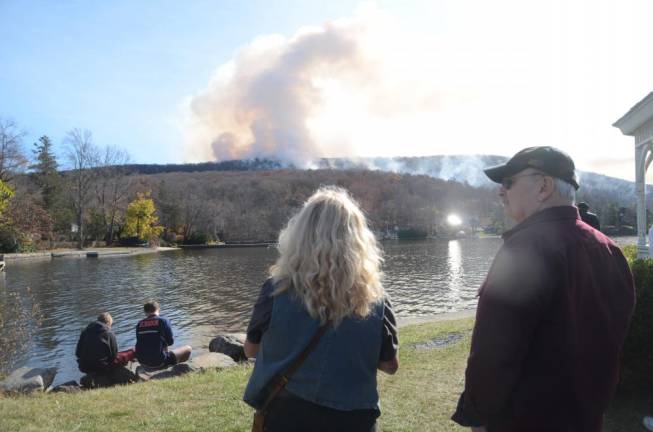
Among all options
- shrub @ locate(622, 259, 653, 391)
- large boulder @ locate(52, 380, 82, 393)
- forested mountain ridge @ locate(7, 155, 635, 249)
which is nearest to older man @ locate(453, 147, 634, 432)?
shrub @ locate(622, 259, 653, 391)

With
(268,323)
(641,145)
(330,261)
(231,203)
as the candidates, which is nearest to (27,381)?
(268,323)

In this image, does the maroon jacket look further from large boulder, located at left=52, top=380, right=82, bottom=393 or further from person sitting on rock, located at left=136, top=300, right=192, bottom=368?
person sitting on rock, located at left=136, top=300, right=192, bottom=368

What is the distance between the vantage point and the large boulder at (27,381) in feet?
23.7

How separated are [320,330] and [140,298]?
785 inches

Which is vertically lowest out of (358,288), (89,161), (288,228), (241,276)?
(241,276)

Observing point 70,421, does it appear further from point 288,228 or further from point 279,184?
point 279,184

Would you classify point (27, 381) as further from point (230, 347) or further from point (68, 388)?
point (230, 347)

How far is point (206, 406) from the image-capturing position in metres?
5.36

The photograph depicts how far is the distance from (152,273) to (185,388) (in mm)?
25333

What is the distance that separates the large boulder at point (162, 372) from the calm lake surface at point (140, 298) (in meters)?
2.33

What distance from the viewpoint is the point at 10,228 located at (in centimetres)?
1527

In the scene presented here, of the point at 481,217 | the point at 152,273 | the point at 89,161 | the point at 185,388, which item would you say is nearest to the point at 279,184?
the point at 481,217

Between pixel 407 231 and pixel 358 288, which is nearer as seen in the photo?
pixel 358 288

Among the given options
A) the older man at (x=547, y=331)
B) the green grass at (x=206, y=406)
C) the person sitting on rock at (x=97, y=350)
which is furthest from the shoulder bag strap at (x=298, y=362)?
the person sitting on rock at (x=97, y=350)
